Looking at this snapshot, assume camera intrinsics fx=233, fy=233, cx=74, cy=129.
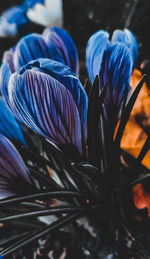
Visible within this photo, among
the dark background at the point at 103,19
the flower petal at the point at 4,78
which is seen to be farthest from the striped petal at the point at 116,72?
the dark background at the point at 103,19

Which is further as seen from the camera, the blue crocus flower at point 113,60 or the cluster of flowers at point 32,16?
the cluster of flowers at point 32,16

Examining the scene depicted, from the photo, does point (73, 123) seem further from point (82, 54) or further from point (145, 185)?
point (82, 54)

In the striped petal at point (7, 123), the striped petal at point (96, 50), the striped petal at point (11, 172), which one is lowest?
the striped petal at point (11, 172)

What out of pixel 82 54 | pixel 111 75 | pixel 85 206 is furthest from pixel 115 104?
pixel 82 54

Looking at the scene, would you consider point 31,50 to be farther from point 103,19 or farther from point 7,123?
point 103,19

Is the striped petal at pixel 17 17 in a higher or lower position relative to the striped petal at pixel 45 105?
higher

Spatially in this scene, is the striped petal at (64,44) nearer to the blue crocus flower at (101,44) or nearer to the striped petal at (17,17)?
the blue crocus flower at (101,44)

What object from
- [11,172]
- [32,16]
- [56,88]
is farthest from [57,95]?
[32,16]
